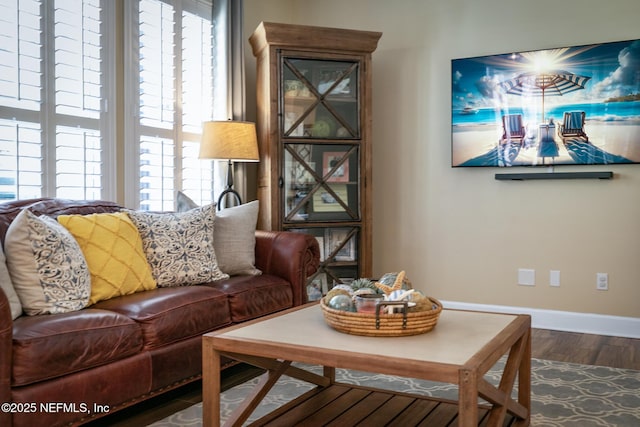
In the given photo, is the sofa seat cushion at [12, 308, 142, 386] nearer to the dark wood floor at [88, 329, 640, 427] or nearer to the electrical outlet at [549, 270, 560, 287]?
the dark wood floor at [88, 329, 640, 427]

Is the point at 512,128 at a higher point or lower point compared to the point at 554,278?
higher

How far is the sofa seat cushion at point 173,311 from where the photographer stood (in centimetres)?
248

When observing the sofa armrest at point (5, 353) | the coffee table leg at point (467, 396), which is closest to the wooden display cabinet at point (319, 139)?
the sofa armrest at point (5, 353)

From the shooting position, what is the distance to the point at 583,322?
4.18 metres

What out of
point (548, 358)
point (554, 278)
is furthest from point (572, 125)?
point (548, 358)

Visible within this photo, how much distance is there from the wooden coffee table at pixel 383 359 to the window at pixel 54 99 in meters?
1.66

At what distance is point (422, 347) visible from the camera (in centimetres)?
183

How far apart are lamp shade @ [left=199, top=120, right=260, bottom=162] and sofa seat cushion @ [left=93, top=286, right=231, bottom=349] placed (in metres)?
1.19

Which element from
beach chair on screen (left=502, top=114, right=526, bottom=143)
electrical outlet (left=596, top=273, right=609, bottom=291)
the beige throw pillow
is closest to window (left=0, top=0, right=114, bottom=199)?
the beige throw pillow

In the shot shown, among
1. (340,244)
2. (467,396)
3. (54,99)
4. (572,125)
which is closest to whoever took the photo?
(467,396)

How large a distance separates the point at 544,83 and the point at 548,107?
6.7 inches

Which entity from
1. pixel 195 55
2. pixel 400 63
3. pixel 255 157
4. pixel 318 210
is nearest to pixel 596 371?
pixel 318 210

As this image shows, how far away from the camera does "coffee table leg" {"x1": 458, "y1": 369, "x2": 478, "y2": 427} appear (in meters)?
1.58

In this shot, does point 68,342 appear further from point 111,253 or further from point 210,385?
point 111,253
